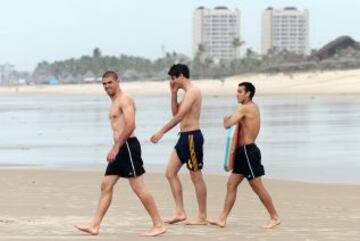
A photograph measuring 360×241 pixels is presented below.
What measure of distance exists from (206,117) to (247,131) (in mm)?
21784

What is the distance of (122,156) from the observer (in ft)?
26.9

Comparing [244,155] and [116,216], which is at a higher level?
[244,155]

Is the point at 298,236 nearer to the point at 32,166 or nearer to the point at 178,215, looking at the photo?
the point at 178,215

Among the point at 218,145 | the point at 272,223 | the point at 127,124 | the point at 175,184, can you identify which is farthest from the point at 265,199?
the point at 218,145

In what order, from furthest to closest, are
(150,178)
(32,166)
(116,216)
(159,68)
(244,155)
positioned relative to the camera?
(159,68) → (32,166) → (150,178) → (116,216) → (244,155)

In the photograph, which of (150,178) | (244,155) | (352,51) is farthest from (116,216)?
(352,51)

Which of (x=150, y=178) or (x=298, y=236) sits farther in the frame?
(x=150, y=178)

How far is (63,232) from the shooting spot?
27.3 feet

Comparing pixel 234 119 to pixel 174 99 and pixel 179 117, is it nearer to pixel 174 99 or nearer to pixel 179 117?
pixel 179 117

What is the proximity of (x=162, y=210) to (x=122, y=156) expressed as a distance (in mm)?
2046

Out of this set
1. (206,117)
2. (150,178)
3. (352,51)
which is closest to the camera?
(150,178)

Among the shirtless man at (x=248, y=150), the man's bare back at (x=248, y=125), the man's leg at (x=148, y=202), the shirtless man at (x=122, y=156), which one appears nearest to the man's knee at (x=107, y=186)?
the shirtless man at (x=122, y=156)

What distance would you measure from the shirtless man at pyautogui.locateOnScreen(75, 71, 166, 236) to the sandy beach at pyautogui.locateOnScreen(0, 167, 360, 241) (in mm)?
149

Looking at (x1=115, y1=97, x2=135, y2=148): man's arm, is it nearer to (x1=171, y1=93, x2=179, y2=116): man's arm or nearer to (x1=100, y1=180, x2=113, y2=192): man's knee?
(x1=100, y1=180, x2=113, y2=192): man's knee
